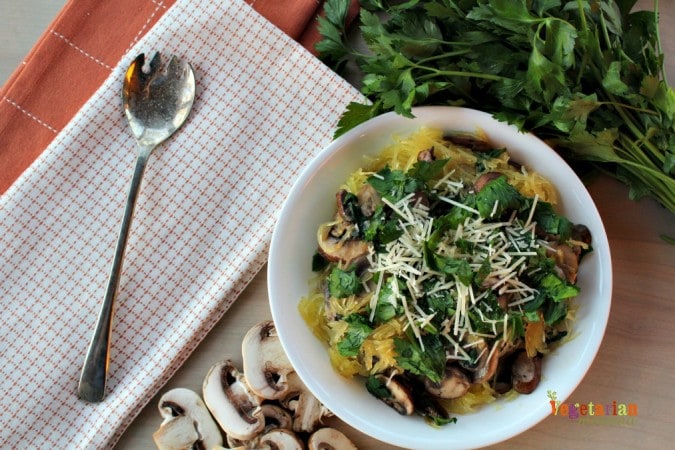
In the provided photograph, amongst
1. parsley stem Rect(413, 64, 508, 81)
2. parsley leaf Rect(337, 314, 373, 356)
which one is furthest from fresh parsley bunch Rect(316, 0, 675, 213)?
parsley leaf Rect(337, 314, 373, 356)

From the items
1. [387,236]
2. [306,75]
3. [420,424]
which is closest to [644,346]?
[420,424]

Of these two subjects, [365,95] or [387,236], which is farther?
[365,95]

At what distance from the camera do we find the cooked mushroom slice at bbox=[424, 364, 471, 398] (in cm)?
179

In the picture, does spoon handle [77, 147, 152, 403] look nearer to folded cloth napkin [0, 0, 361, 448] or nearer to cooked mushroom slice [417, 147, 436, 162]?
folded cloth napkin [0, 0, 361, 448]

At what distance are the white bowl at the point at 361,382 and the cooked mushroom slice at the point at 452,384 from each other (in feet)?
0.42

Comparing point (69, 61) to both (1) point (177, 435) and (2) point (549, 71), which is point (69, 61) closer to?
(1) point (177, 435)

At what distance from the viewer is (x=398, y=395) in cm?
186

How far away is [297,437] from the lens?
2098 mm

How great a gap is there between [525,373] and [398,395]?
→ 0.36 meters

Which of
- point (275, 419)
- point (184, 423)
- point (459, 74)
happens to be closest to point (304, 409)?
point (275, 419)

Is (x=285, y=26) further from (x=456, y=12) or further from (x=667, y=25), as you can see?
(x=667, y=25)

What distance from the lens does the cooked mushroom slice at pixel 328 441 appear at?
6.78 ft

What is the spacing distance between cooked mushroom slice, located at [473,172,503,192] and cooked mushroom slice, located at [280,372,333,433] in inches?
32.5

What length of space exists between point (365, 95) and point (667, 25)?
1.00 metres
